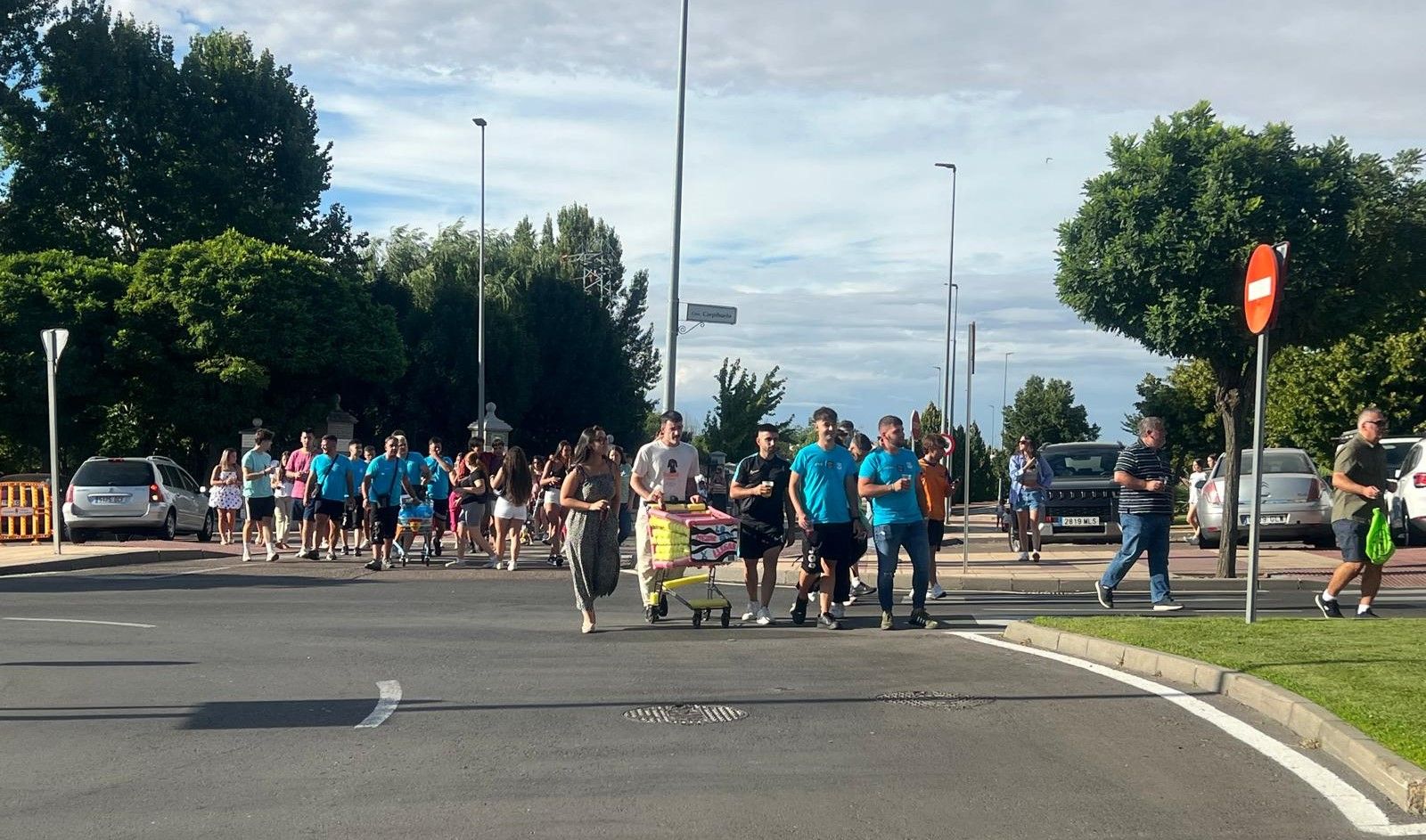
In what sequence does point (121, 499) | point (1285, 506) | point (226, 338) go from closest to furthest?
point (1285, 506) → point (121, 499) → point (226, 338)

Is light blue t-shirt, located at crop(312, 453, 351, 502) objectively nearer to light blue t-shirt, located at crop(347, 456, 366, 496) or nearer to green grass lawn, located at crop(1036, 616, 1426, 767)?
light blue t-shirt, located at crop(347, 456, 366, 496)

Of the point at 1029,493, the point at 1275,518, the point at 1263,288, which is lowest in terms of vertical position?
the point at 1275,518

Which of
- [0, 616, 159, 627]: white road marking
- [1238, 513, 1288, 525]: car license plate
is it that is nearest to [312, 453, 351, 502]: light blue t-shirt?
[0, 616, 159, 627]: white road marking

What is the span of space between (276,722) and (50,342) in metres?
14.6

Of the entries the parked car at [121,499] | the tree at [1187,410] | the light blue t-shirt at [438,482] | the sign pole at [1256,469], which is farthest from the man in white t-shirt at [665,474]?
the tree at [1187,410]

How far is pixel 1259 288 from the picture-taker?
1122cm

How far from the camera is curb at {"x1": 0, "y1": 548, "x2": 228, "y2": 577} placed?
19.6m

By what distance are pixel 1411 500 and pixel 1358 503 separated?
39.3 feet

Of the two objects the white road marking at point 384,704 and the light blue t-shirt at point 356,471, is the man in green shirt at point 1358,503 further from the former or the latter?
the light blue t-shirt at point 356,471

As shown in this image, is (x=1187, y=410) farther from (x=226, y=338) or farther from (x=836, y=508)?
(x=836, y=508)

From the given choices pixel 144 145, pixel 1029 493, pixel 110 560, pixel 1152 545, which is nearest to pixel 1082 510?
pixel 1029 493

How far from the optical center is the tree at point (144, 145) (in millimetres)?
46562

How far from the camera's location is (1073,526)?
25125mm

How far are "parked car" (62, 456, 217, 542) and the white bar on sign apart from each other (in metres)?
20.6
